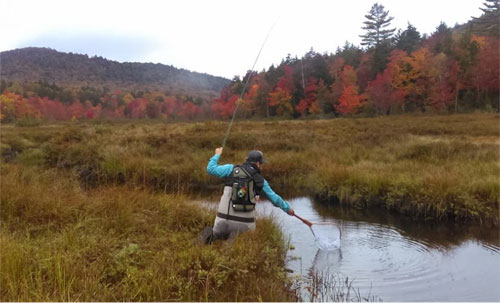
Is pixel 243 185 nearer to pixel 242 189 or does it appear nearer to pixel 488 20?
pixel 242 189

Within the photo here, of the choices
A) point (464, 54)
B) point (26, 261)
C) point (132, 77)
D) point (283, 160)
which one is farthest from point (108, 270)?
point (132, 77)

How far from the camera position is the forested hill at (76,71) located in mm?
155500

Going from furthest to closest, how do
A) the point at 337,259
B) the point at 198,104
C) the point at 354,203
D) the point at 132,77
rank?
1. the point at 132,77
2. the point at 198,104
3. the point at 354,203
4. the point at 337,259

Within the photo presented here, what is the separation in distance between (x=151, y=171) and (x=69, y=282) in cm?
1034

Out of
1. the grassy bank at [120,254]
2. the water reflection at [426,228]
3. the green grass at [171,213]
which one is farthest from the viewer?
the water reflection at [426,228]

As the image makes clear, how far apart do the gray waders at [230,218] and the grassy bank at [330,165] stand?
107 inches

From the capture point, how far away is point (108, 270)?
4.62m

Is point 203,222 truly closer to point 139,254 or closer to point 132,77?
point 139,254

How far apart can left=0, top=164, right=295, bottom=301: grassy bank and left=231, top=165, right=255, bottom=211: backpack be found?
0.47 metres

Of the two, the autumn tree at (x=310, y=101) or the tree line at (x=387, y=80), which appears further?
the autumn tree at (x=310, y=101)

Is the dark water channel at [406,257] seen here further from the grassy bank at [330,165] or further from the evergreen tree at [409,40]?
the evergreen tree at [409,40]

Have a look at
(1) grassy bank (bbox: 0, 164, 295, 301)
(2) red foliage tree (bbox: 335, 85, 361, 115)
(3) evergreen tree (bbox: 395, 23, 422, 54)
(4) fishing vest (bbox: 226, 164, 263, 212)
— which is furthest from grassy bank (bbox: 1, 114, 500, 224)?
(3) evergreen tree (bbox: 395, 23, 422, 54)

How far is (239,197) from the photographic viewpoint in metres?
5.75

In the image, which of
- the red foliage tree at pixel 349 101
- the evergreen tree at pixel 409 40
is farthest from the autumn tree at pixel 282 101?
the evergreen tree at pixel 409 40
